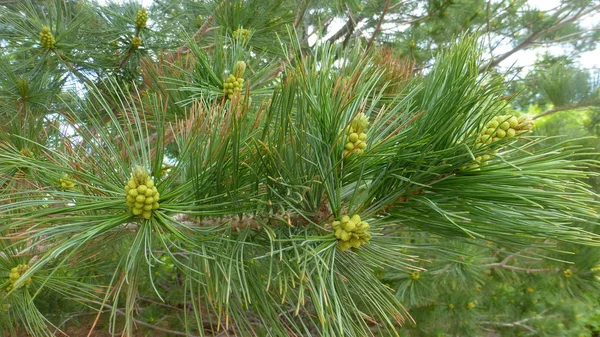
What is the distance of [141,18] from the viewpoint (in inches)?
51.3

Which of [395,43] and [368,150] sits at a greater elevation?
[395,43]

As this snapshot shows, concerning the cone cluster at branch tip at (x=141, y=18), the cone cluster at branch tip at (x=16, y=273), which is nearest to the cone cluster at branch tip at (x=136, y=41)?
the cone cluster at branch tip at (x=141, y=18)

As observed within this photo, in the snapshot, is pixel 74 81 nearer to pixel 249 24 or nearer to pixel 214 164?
pixel 249 24

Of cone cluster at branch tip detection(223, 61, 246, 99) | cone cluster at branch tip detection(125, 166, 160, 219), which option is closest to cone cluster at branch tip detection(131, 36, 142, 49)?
cone cluster at branch tip detection(223, 61, 246, 99)

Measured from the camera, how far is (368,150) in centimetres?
53

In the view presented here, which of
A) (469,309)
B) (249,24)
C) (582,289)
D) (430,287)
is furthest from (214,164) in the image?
(469,309)

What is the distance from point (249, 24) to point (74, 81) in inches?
24.1

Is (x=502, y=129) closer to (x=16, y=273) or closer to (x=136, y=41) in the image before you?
(x=16, y=273)

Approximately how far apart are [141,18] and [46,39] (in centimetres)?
28

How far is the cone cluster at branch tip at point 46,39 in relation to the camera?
1.22m

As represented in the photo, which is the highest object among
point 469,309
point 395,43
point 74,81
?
point 395,43

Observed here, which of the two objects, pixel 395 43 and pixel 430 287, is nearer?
pixel 430 287

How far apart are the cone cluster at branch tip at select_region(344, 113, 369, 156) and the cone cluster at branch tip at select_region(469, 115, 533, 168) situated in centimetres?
14

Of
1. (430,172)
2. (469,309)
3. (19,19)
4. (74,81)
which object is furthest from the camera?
(469,309)
